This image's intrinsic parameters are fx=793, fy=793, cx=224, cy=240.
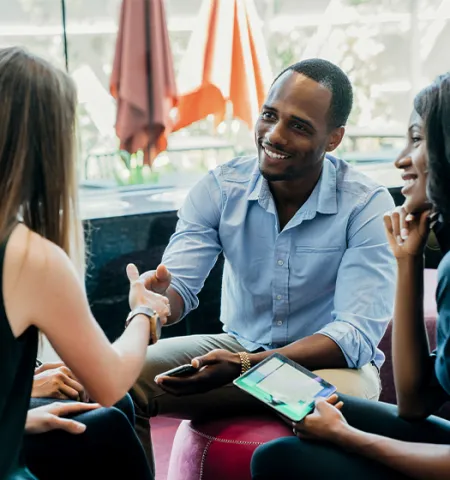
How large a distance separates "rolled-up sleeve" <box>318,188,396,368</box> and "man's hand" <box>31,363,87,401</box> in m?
0.63

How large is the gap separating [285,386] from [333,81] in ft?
3.01

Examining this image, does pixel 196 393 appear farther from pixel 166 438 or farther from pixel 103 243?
pixel 103 243

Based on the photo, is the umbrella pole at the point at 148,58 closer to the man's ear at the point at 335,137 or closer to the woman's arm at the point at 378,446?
the man's ear at the point at 335,137

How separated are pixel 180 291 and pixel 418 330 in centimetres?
73

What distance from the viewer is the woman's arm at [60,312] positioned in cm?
121

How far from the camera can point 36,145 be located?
1.28 meters

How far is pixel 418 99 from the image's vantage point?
1683 mm

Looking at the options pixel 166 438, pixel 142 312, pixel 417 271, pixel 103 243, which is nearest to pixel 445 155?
pixel 417 271

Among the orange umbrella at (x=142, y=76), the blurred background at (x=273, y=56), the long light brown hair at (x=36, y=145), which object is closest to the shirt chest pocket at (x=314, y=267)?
the long light brown hair at (x=36, y=145)

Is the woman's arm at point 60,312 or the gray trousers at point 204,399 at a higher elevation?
the woman's arm at point 60,312

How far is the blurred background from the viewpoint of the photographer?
3865 millimetres

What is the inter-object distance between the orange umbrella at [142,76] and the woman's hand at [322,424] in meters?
2.05

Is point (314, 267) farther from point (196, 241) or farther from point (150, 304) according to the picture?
point (150, 304)

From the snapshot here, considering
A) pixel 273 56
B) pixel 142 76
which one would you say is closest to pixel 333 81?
pixel 142 76
